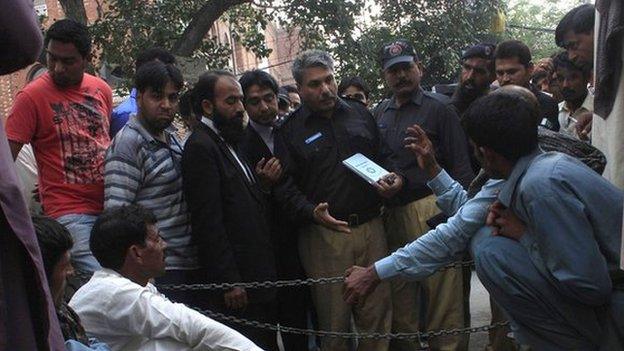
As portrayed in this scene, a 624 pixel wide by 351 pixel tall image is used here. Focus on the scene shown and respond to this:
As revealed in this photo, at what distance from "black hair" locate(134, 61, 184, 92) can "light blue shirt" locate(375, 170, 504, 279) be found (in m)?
1.64

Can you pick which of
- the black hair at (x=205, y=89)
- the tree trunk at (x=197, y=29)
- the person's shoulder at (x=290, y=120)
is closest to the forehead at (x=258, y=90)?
the person's shoulder at (x=290, y=120)

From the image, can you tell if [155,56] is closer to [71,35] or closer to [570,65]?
[71,35]

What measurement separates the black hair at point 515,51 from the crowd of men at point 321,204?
0.01 metres

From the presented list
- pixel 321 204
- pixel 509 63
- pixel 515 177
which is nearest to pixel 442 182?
pixel 321 204

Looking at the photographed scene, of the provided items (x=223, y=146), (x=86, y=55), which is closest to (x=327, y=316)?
(x=223, y=146)

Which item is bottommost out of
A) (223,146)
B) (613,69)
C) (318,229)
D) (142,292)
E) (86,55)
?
(318,229)

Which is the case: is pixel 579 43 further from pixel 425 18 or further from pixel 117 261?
pixel 425 18

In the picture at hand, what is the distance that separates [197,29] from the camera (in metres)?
11.2

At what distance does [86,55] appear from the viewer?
4.63 meters

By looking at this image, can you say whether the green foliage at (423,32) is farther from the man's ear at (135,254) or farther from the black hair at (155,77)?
the man's ear at (135,254)

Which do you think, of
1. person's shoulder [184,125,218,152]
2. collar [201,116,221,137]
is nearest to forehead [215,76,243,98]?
collar [201,116,221,137]

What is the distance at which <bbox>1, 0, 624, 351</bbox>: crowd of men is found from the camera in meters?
3.09

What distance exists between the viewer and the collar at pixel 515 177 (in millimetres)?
3209

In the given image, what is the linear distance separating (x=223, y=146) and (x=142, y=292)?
154cm
